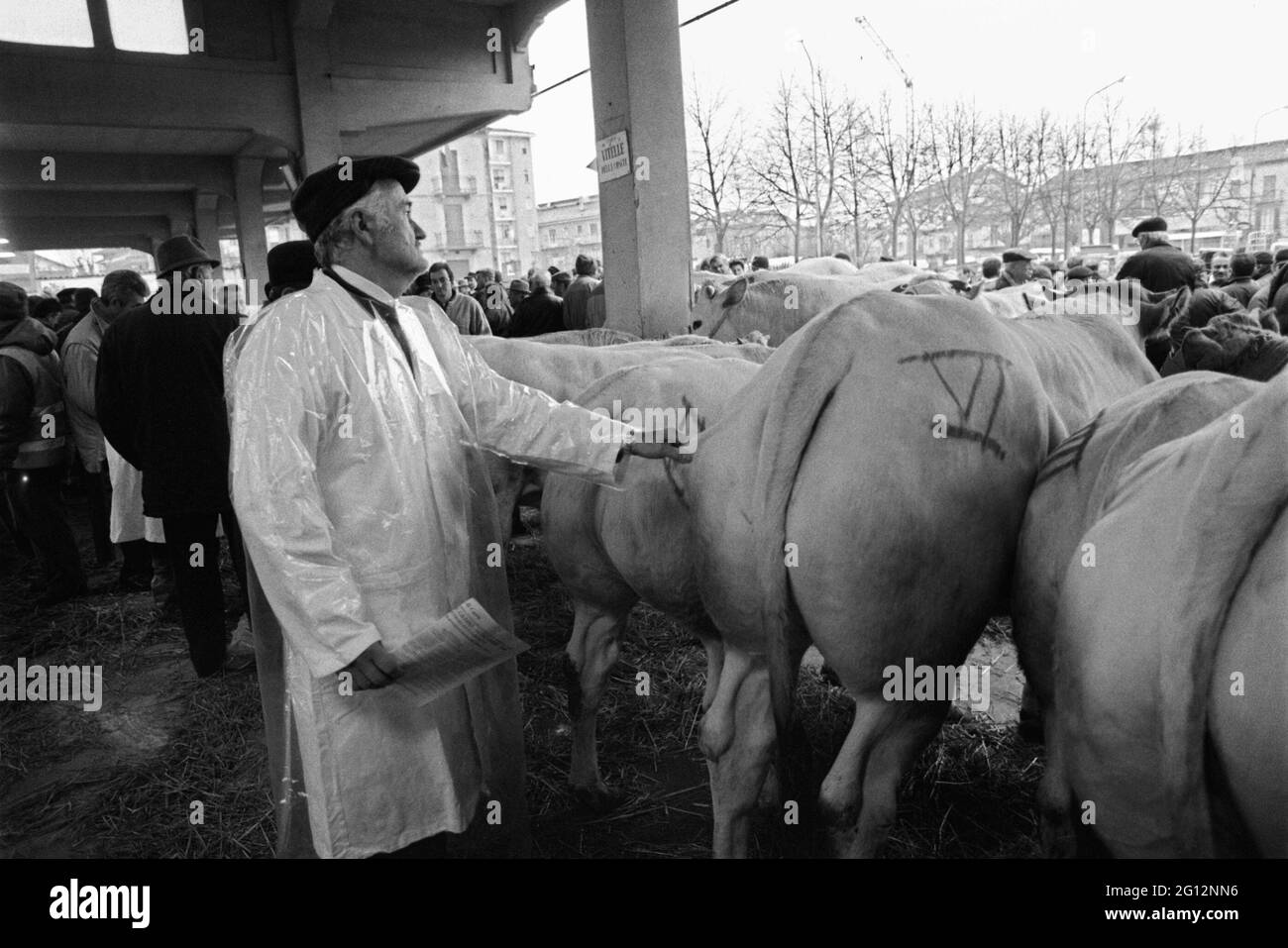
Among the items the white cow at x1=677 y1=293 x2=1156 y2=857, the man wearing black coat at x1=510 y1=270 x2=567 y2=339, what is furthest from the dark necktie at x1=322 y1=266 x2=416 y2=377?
the man wearing black coat at x1=510 y1=270 x2=567 y2=339

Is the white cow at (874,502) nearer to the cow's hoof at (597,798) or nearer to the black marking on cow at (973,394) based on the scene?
the black marking on cow at (973,394)

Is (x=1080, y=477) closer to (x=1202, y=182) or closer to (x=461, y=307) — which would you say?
(x=461, y=307)

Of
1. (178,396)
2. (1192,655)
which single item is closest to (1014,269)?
(178,396)

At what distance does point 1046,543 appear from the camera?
219cm

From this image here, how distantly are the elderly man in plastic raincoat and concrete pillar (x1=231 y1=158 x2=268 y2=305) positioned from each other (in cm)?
1455

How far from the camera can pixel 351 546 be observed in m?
2.21

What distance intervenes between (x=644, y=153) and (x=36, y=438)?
15.2 feet

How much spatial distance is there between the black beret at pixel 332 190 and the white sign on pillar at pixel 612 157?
12.6 ft

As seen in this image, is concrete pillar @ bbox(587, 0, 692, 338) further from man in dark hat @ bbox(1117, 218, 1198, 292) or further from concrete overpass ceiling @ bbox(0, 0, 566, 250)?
concrete overpass ceiling @ bbox(0, 0, 566, 250)

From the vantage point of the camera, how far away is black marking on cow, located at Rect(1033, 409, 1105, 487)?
2.20m

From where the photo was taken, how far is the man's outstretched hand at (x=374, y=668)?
2.04m

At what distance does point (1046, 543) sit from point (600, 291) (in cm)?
643
